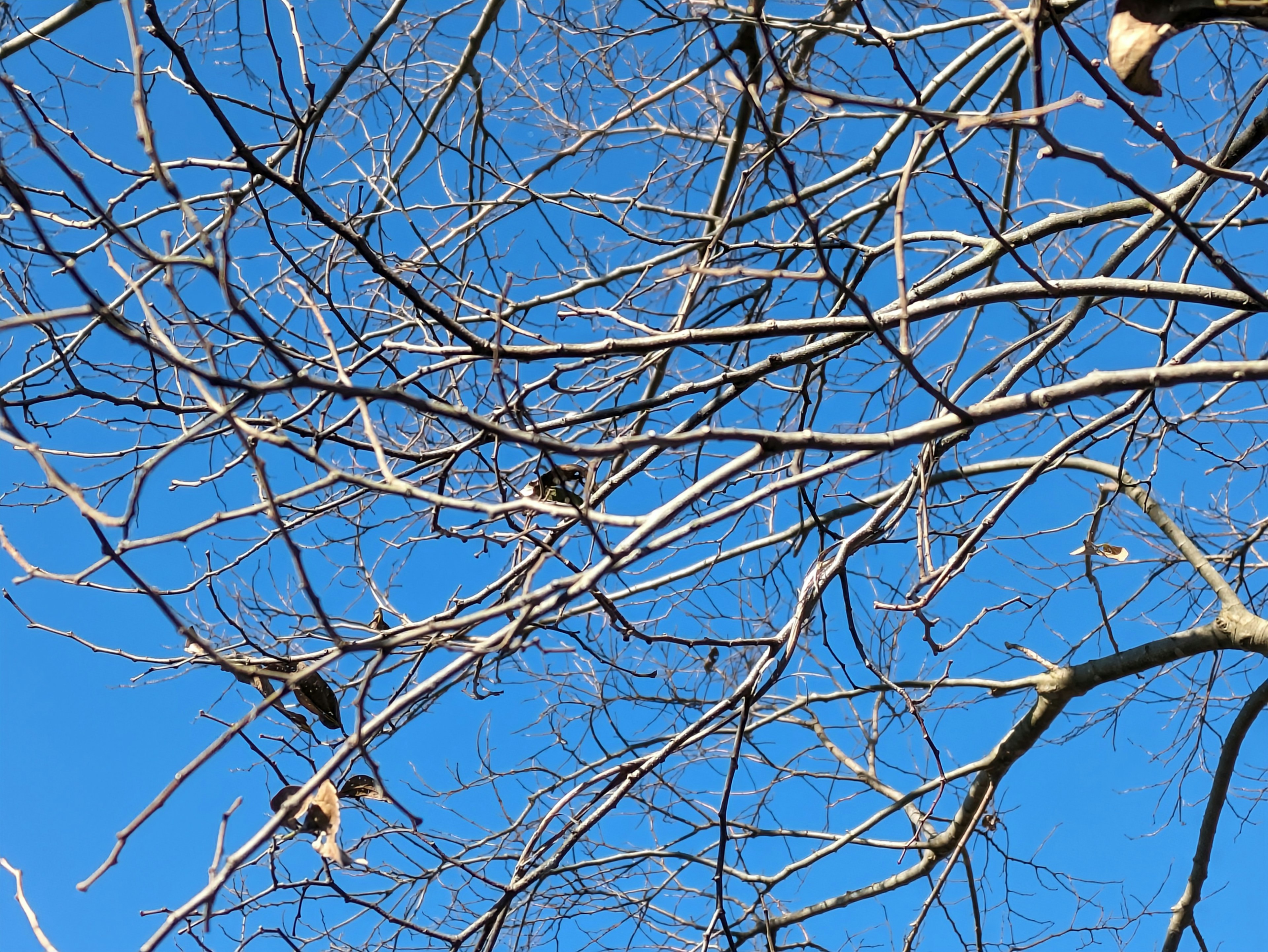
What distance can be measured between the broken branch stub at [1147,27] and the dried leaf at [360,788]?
2050 mm

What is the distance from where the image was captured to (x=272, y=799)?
1.96m

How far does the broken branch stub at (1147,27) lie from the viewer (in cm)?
122

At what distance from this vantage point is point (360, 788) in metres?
2.38

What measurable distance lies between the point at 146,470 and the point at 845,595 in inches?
67.6

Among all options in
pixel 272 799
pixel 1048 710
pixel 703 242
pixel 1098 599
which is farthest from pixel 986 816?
pixel 272 799

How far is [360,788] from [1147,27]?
2183 millimetres

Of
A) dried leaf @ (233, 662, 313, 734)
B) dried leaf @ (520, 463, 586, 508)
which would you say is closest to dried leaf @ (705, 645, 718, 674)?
dried leaf @ (520, 463, 586, 508)

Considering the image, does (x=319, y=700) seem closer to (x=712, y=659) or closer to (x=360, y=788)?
(x=360, y=788)

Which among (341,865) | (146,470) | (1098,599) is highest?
(1098,599)

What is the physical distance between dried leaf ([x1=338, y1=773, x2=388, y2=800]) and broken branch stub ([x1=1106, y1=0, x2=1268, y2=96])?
6.72ft

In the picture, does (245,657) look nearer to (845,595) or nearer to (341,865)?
(341,865)

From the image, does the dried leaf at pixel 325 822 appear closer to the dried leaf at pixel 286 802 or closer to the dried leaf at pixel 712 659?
the dried leaf at pixel 286 802

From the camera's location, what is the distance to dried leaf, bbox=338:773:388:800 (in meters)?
2.36

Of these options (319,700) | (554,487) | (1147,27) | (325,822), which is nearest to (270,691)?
(319,700)
